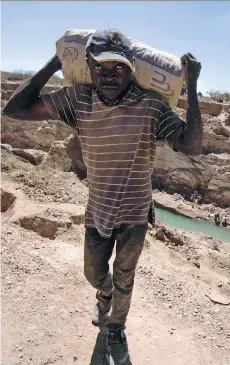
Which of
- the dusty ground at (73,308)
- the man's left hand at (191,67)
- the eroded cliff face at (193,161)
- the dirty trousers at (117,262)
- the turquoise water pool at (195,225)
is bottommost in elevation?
the turquoise water pool at (195,225)

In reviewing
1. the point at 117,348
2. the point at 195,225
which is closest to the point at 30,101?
the point at 117,348

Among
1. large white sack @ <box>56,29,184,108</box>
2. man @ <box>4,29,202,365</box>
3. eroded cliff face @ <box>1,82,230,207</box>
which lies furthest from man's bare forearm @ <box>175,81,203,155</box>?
eroded cliff face @ <box>1,82,230,207</box>

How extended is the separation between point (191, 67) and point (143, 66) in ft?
0.81

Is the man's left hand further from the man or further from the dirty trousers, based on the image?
the dirty trousers

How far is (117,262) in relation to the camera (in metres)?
1.82

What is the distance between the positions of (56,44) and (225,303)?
96.1 inches

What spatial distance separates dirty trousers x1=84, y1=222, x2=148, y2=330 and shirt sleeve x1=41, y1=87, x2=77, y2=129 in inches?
23.4

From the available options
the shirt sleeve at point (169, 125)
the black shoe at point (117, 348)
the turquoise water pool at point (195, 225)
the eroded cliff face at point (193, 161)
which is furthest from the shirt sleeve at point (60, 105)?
the eroded cliff face at point (193, 161)

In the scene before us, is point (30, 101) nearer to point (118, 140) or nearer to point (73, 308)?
point (118, 140)

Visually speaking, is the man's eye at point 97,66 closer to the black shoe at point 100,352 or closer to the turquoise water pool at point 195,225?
the black shoe at point 100,352

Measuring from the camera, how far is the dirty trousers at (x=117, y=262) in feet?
5.83

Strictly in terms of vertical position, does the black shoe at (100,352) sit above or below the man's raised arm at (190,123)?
below

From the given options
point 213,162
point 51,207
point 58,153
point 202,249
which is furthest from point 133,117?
point 213,162

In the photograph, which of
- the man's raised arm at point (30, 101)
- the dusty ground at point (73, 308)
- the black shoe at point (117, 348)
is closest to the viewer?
the man's raised arm at point (30, 101)
